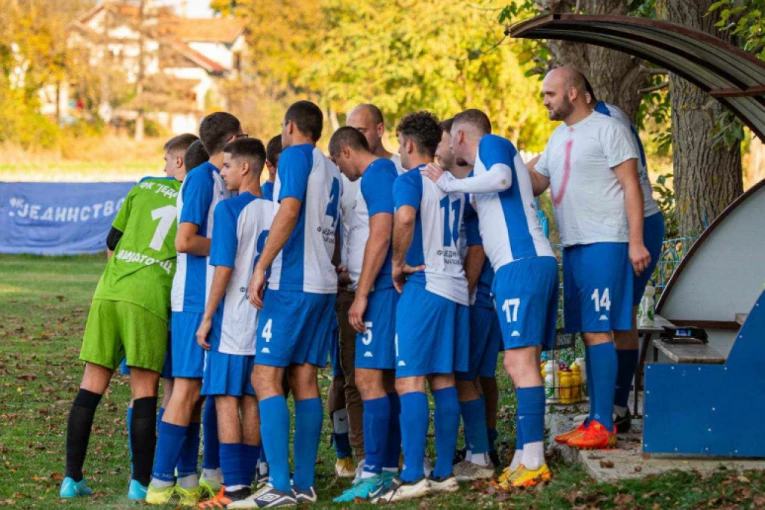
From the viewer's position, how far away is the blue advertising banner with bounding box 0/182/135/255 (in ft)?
88.9

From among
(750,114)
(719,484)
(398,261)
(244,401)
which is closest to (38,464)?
(244,401)

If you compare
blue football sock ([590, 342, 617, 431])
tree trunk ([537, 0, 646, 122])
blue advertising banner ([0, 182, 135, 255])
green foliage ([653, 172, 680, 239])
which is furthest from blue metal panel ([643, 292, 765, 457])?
blue advertising banner ([0, 182, 135, 255])

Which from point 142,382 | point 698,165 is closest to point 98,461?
point 142,382

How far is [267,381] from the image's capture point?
6711 millimetres

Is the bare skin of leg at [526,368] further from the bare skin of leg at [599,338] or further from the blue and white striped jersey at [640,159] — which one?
the blue and white striped jersey at [640,159]

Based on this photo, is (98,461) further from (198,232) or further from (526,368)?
(526,368)

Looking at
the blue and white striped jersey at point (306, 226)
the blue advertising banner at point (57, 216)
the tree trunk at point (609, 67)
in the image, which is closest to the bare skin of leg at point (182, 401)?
the blue and white striped jersey at point (306, 226)

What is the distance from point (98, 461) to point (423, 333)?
2827 millimetres

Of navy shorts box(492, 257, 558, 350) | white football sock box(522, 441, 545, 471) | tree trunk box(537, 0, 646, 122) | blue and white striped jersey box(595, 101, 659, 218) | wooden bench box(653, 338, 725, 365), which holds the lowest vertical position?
white football sock box(522, 441, 545, 471)

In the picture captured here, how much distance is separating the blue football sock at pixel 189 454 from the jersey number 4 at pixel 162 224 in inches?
44.0

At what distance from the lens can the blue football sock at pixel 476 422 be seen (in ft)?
23.6

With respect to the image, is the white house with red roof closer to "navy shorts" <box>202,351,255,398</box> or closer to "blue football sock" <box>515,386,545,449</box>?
"navy shorts" <box>202,351,255,398</box>

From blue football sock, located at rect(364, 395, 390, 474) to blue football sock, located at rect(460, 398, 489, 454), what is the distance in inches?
21.5

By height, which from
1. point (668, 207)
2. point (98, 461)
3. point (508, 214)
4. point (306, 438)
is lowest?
point (98, 461)
